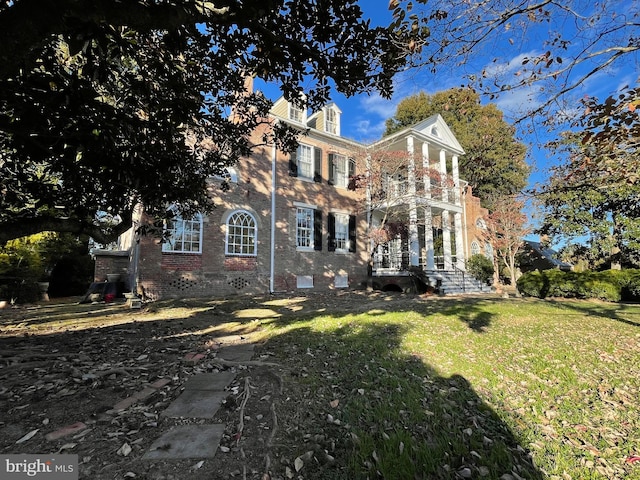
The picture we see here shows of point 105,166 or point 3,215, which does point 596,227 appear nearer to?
point 105,166

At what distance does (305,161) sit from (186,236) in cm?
671

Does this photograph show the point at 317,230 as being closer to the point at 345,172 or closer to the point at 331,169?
the point at 331,169

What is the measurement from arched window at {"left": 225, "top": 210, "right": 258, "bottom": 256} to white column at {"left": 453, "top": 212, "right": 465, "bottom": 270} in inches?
448

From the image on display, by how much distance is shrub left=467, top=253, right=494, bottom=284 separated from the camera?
669 inches

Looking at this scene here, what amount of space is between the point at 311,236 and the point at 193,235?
547cm

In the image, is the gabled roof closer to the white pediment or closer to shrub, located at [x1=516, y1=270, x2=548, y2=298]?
the white pediment

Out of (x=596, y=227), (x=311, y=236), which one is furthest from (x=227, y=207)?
(x=596, y=227)

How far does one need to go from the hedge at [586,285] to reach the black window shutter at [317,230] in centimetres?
988

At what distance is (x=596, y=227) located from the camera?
1700 cm

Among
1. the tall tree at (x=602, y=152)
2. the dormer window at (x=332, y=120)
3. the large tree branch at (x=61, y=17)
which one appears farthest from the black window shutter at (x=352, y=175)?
the large tree branch at (x=61, y=17)

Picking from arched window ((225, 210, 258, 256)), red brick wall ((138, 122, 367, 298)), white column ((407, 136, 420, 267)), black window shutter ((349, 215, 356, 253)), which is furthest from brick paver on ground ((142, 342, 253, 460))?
white column ((407, 136, 420, 267))

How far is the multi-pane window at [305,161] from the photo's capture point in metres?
15.0

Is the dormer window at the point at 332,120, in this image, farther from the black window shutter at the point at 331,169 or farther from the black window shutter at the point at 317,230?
the black window shutter at the point at 317,230

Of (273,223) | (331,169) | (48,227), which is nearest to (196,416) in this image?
(48,227)
